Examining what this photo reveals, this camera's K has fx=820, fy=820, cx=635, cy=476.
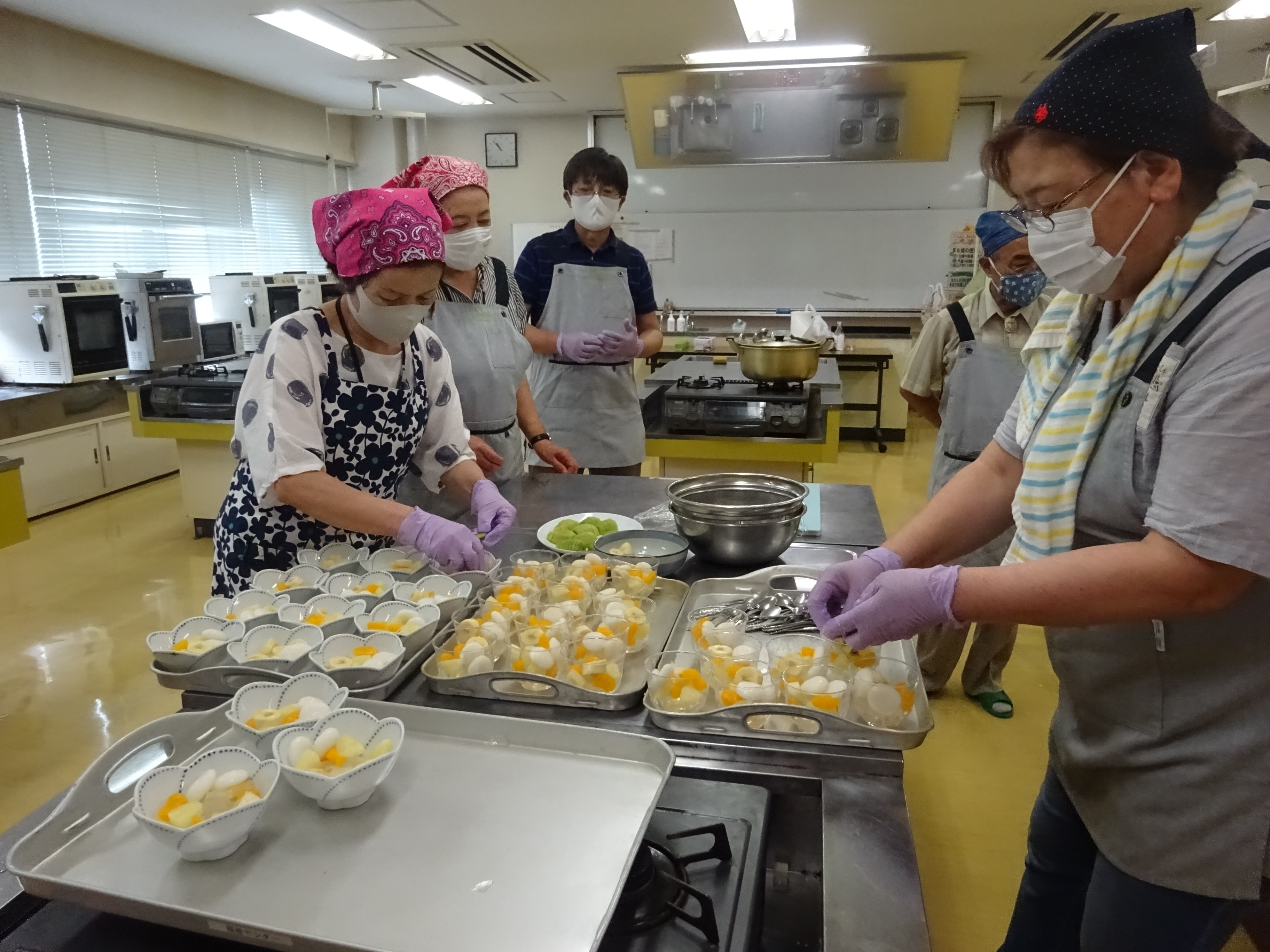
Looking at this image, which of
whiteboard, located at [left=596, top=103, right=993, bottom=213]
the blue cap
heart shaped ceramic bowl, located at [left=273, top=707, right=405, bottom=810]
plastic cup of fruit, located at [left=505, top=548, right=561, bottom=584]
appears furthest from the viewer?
whiteboard, located at [left=596, top=103, right=993, bottom=213]

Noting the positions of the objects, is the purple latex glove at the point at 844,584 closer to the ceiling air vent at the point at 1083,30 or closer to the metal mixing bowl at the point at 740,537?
the metal mixing bowl at the point at 740,537

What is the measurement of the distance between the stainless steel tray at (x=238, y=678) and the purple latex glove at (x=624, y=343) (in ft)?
6.18

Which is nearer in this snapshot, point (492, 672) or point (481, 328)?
point (492, 672)

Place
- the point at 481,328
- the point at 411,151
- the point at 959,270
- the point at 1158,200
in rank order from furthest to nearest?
the point at 411,151, the point at 959,270, the point at 481,328, the point at 1158,200

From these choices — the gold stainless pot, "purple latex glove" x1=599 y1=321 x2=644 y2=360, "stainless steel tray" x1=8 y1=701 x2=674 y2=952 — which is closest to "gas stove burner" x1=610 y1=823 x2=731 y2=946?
"stainless steel tray" x1=8 y1=701 x2=674 y2=952

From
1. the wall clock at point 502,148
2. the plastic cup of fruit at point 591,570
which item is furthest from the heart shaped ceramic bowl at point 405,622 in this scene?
the wall clock at point 502,148

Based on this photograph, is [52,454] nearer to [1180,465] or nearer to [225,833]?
[225,833]

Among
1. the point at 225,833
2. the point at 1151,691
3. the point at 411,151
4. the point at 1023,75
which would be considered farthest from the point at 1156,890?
the point at 411,151

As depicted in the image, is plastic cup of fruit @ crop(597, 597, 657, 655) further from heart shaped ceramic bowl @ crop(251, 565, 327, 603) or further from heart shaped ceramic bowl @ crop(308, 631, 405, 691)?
heart shaped ceramic bowl @ crop(251, 565, 327, 603)

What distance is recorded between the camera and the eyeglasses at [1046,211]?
1.01 metres

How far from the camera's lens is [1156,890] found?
1032 mm

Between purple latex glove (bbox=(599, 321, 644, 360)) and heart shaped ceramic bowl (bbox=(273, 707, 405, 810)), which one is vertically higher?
purple latex glove (bbox=(599, 321, 644, 360))

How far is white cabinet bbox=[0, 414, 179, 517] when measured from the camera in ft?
15.3

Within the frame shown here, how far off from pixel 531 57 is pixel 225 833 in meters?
5.96
